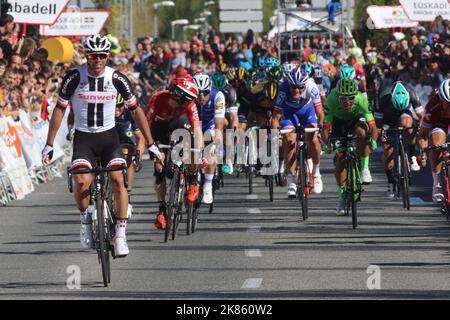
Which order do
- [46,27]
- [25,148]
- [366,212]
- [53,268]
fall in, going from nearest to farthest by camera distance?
1. [53,268]
2. [366,212]
3. [25,148]
4. [46,27]

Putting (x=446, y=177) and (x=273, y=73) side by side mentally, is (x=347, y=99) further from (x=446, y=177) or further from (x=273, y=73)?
(x=273, y=73)

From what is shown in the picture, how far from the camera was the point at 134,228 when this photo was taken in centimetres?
→ 1850

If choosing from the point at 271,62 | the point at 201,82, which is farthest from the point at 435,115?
the point at 271,62

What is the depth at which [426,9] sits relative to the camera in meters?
28.7

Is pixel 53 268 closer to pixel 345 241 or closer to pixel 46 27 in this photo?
pixel 345 241

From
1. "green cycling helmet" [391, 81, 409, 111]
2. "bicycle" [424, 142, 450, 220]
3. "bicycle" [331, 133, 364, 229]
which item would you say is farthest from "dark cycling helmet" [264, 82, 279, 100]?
"bicycle" [424, 142, 450, 220]

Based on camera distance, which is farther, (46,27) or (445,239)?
(46,27)

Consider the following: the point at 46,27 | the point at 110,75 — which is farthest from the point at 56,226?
the point at 46,27

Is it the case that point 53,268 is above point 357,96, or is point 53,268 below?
below

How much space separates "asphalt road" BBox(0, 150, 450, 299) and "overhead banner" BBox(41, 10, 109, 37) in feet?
41.0

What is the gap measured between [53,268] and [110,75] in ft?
6.11

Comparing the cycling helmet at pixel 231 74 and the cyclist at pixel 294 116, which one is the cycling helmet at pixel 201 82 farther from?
the cycling helmet at pixel 231 74

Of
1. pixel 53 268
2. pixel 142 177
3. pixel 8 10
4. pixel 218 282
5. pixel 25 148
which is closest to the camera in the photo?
pixel 218 282

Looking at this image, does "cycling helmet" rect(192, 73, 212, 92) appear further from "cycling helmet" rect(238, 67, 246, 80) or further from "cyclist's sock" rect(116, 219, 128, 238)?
"cycling helmet" rect(238, 67, 246, 80)
